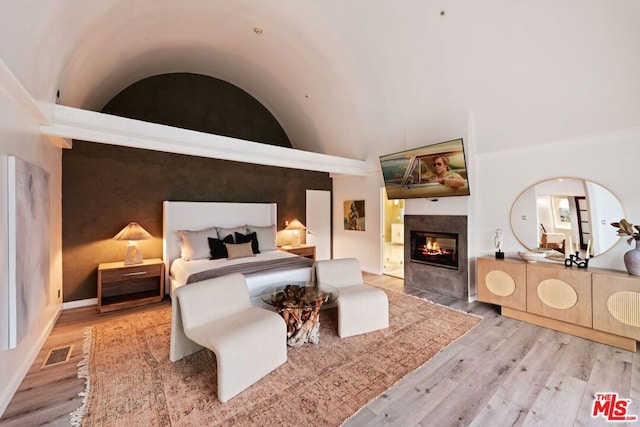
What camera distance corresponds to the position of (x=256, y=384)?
213 centimetres

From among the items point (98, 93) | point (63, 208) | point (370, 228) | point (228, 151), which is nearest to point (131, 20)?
point (98, 93)

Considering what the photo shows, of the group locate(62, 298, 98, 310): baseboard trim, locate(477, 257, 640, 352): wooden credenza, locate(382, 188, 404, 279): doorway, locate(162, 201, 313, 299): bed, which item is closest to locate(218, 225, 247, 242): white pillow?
locate(162, 201, 313, 299): bed

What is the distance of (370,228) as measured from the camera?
5891 mm

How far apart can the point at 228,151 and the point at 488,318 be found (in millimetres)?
4292

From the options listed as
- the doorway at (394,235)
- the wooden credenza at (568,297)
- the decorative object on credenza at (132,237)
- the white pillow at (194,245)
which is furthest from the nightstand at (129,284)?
the wooden credenza at (568,297)

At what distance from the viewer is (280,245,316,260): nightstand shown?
5625 mm

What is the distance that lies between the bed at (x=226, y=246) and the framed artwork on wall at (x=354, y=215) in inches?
71.6

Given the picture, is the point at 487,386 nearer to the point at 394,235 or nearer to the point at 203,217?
the point at 203,217

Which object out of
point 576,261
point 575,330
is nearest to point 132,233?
point 575,330

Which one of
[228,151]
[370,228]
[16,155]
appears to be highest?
[228,151]

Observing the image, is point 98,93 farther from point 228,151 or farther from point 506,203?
point 506,203

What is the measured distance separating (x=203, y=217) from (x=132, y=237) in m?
1.17

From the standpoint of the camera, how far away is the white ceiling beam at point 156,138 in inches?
111

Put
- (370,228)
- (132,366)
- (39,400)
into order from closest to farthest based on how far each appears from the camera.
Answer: (39,400) < (132,366) < (370,228)
